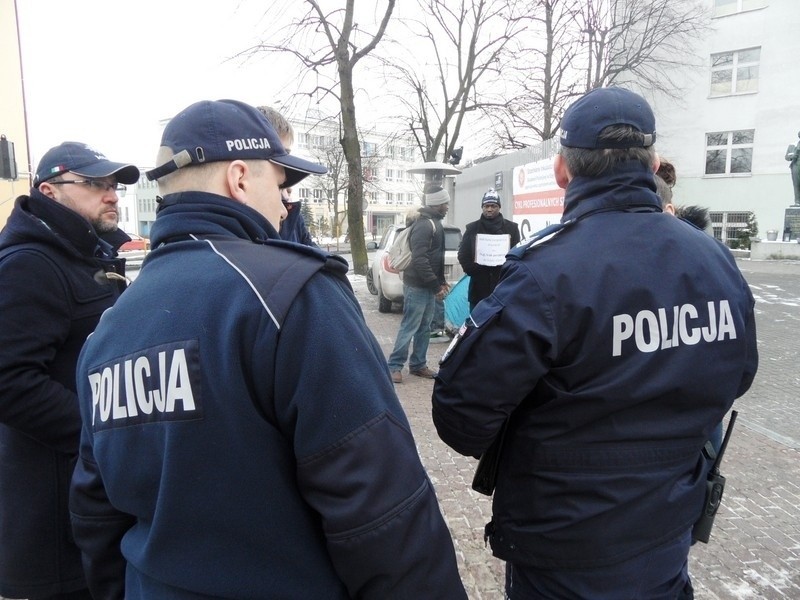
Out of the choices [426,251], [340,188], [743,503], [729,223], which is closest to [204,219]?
[743,503]

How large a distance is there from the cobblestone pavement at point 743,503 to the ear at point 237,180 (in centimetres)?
247

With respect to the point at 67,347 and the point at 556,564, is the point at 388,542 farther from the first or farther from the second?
the point at 67,347

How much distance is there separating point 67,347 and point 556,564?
68.4 inches

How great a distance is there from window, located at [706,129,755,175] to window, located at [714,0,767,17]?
543cm

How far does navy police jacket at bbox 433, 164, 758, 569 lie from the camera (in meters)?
1.55

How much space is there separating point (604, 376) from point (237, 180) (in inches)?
40.8

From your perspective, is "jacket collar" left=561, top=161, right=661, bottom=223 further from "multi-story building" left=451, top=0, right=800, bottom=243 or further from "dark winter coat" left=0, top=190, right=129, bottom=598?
"multi-story building" left=451, top=0, right=800, bottom=243

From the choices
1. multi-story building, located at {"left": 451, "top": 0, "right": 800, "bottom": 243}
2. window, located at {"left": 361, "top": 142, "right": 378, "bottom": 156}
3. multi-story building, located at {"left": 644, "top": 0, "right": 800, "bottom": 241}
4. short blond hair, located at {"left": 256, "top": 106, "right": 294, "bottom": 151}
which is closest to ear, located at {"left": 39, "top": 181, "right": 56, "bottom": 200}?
short blond hair, located at {"left": 256, "top": 106, "right": 294, "bottom": 151}

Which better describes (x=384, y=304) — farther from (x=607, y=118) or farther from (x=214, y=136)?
(x=214, y=136)

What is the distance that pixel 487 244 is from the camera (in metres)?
6.78

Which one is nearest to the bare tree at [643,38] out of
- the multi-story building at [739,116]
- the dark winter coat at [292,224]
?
the multi-story building at [739,116]

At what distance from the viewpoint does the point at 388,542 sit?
1.12 metres

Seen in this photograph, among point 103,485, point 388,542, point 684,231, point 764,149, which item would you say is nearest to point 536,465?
point 388,542

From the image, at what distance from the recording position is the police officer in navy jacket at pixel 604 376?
156 cm
